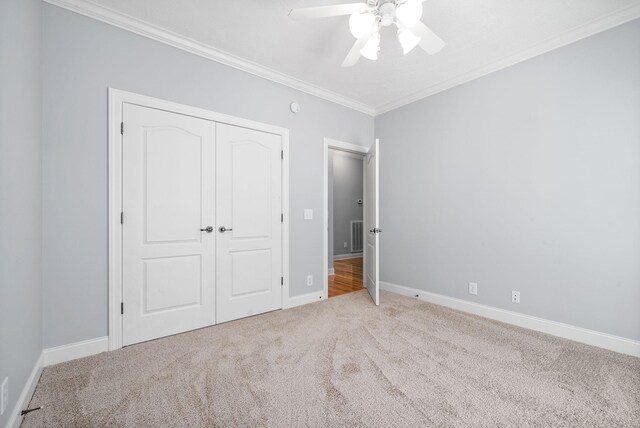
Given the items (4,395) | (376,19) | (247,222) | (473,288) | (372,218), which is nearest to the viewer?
(4,395)

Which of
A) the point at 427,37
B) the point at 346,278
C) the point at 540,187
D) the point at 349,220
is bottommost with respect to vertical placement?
the point at 346,278

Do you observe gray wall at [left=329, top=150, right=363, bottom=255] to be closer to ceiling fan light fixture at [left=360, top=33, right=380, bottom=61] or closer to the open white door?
the open white door

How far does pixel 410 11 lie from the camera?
63.0 inches

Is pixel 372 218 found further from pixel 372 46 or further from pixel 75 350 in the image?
pixel 75 350

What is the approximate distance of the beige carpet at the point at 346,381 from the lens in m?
1.46

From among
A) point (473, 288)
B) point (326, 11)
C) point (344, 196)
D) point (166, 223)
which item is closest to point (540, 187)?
point (473, 288)

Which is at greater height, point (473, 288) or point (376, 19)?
point (376, 19)

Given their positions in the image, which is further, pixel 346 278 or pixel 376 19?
pixel 346 278

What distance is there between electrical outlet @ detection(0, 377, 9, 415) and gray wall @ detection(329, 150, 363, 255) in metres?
5.59

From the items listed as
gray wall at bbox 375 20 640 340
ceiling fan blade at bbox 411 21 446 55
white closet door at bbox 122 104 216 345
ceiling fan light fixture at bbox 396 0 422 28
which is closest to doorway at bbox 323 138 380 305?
gray wall at bbox 375 20 640 340

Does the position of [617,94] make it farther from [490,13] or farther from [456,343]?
[456,343]

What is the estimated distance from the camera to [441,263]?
3328 mm

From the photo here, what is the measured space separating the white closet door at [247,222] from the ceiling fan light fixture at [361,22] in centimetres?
153

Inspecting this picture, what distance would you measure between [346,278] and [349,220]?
2373mm
